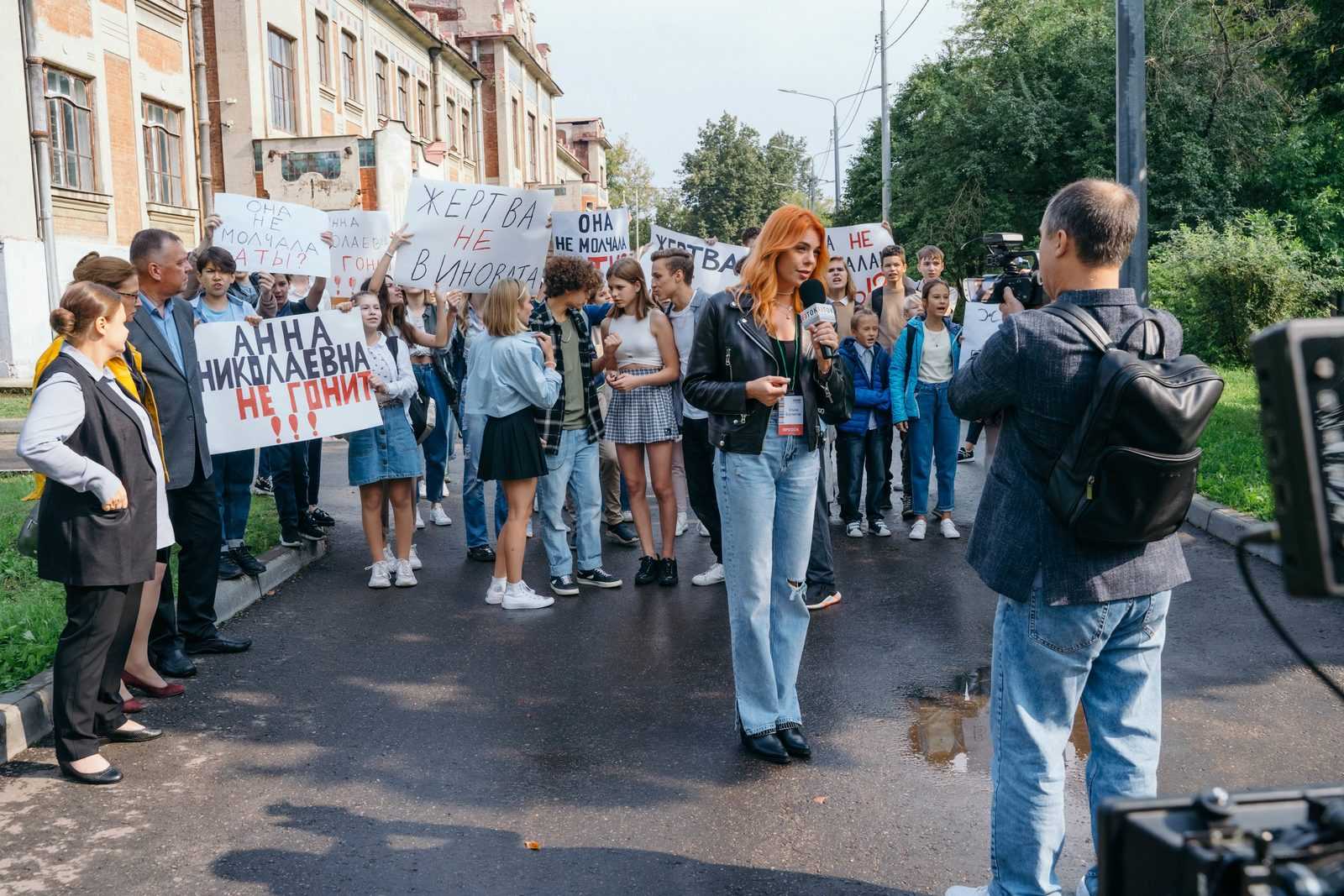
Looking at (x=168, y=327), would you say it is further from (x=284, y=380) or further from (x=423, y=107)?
(x=423, y=107)

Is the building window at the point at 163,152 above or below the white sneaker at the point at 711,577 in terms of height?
above

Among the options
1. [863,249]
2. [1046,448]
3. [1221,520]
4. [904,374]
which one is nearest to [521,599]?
[904,374]

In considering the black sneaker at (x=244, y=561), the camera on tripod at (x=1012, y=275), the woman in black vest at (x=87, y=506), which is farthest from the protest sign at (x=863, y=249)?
the woman in black vest at (x=87, y=506)

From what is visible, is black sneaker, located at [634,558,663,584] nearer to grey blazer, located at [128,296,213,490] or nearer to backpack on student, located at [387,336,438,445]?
backpack on student, located at [387,336,438,445]

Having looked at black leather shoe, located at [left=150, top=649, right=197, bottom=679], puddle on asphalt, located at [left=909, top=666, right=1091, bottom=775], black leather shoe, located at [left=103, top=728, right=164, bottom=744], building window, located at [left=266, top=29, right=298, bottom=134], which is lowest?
puddle on asphalt, located at [left=909, top=666, right=1091, bottom=775]

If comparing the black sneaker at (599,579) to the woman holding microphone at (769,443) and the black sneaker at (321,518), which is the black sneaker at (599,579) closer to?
the black sneaker at (321,518)

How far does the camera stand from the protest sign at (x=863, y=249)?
40.0 feet

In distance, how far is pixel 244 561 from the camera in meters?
7.59

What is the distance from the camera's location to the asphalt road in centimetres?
385

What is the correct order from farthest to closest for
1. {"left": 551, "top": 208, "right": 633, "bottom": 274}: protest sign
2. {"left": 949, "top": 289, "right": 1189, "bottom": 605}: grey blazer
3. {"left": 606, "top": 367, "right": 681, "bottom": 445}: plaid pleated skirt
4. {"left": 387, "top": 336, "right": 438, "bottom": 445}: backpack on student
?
{"left": 551, "top": 208, "right": 633, "bottom": 274}: protest sign, {"left": 387, "top": 336, "right": 438, "bottom": 445}: backpack on student, {"left": 606, "top": 367, "right": 681, "bottom": 445}: plaid pleated skirt, {"left": 949, "top": 289, "right": 1189, "bottom": 605}: grey blazer

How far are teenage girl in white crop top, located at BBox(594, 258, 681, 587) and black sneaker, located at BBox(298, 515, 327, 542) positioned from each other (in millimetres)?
2389

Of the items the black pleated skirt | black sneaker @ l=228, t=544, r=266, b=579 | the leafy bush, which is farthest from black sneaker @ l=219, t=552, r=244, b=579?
the leafy bush

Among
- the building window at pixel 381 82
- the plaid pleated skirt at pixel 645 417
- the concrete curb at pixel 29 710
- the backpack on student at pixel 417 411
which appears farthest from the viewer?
the building window at pixel 381 82

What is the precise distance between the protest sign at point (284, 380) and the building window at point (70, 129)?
16.1 m
